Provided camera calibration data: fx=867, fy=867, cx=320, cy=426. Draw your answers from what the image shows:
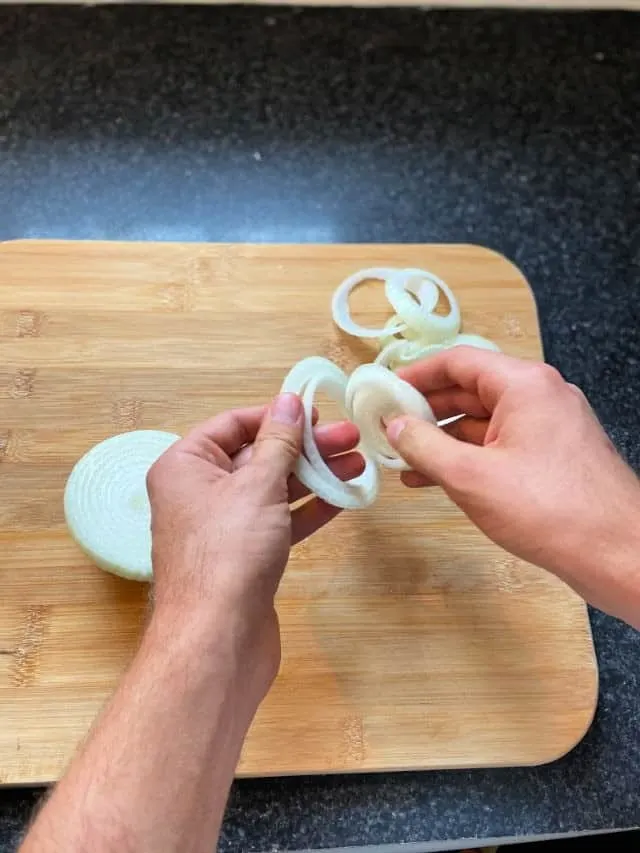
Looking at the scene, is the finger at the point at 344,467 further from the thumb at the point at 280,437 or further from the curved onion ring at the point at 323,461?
the thumb at the point at 280,437

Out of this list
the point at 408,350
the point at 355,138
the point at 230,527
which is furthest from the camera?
the point at 355,138

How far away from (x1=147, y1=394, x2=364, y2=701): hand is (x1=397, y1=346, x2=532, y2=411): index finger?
0.64ft

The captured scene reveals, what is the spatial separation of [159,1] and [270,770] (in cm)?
131

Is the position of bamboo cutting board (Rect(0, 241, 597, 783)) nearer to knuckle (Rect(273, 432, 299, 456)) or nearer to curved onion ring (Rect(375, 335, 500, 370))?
curved onion ring (Rect(375, 335, 500, 370))

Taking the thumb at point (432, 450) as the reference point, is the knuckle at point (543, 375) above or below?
above

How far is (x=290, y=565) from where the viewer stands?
1.05 meters

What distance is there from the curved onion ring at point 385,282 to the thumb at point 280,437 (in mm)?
262

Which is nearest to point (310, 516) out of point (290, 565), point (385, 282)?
point (290, 565)

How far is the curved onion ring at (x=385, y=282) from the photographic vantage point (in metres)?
1.19

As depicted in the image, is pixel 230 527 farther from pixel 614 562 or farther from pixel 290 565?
pixel 614 562

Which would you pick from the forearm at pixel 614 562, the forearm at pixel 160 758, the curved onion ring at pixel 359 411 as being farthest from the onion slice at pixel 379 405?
the forearm at pixel 160 758

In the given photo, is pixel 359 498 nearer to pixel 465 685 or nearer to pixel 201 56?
pixel 465 685

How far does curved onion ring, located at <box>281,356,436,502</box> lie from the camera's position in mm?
951

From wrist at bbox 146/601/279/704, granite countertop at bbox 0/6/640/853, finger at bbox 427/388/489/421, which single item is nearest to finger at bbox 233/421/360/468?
finger at bbox 427/388/489/421
